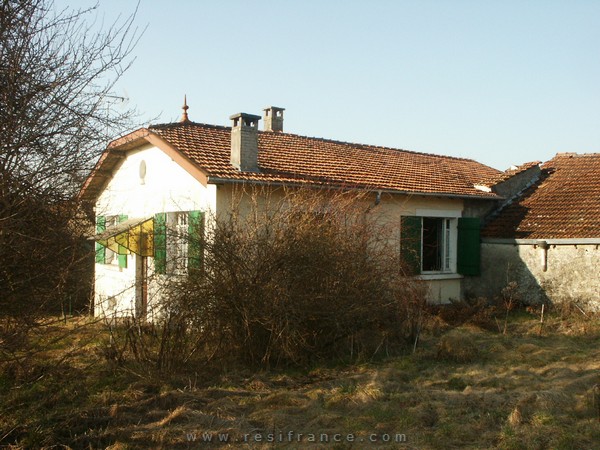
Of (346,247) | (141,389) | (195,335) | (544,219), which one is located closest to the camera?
(141,389)

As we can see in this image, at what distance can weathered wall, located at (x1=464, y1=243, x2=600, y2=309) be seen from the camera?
13227 mm

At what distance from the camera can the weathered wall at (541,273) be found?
13.2 metres

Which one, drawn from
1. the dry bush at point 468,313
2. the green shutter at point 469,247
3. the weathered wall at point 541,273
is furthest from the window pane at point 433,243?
the dry bush at point 468,313

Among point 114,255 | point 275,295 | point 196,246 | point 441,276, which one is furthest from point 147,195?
point 441,276

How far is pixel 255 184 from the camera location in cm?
1114

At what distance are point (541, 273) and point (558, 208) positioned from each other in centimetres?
214

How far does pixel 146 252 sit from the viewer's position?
39.3 ft

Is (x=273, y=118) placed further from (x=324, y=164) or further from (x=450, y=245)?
(x=450, y=245)

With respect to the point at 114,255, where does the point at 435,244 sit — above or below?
above

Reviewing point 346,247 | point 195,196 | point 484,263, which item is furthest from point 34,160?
point 484,263

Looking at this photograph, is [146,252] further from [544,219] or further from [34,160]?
[544,219]

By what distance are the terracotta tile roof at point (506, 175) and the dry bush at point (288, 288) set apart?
7.95 metres

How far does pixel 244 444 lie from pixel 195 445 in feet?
1.53

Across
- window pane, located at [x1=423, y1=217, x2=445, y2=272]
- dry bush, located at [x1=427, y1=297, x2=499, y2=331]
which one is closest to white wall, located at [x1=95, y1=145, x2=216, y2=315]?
dry bush, located at [x1=427, y1=297, x2=499, y2=331]
